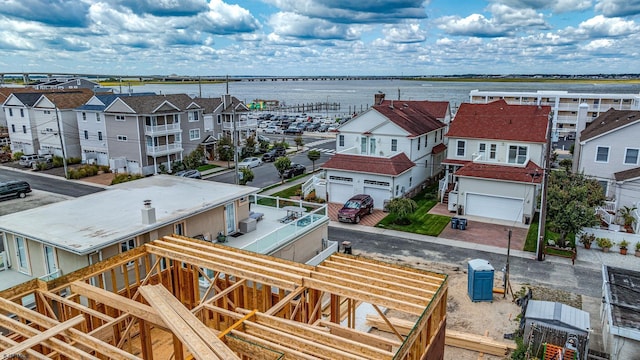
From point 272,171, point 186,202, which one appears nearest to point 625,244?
point 186,202

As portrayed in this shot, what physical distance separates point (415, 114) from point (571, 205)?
19949 mm

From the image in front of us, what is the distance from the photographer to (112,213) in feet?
57.7

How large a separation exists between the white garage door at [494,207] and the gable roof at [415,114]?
8.10 meters

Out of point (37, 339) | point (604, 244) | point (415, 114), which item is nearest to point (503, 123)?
point (415, 114)

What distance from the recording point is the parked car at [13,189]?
113 feet

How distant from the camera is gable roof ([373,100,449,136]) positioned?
123 feet

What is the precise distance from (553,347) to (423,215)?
17.3 metres

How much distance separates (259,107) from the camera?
422 ft

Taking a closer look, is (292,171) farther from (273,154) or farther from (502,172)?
(502,172)

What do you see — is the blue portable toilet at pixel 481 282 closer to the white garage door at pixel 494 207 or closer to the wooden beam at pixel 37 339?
the white garage door at pixel 494 207

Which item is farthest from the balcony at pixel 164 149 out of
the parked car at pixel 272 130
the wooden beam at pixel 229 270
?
the wooden beam at pixel 229 270

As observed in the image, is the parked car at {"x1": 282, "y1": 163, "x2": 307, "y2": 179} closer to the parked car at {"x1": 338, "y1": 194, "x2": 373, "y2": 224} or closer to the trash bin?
the parked car at {"x1": 338, "y1": 194, "x2": 373, "y2": 224}

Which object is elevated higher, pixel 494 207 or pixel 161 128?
pixel 161 128

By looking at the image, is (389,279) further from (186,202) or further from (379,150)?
(379,150)
